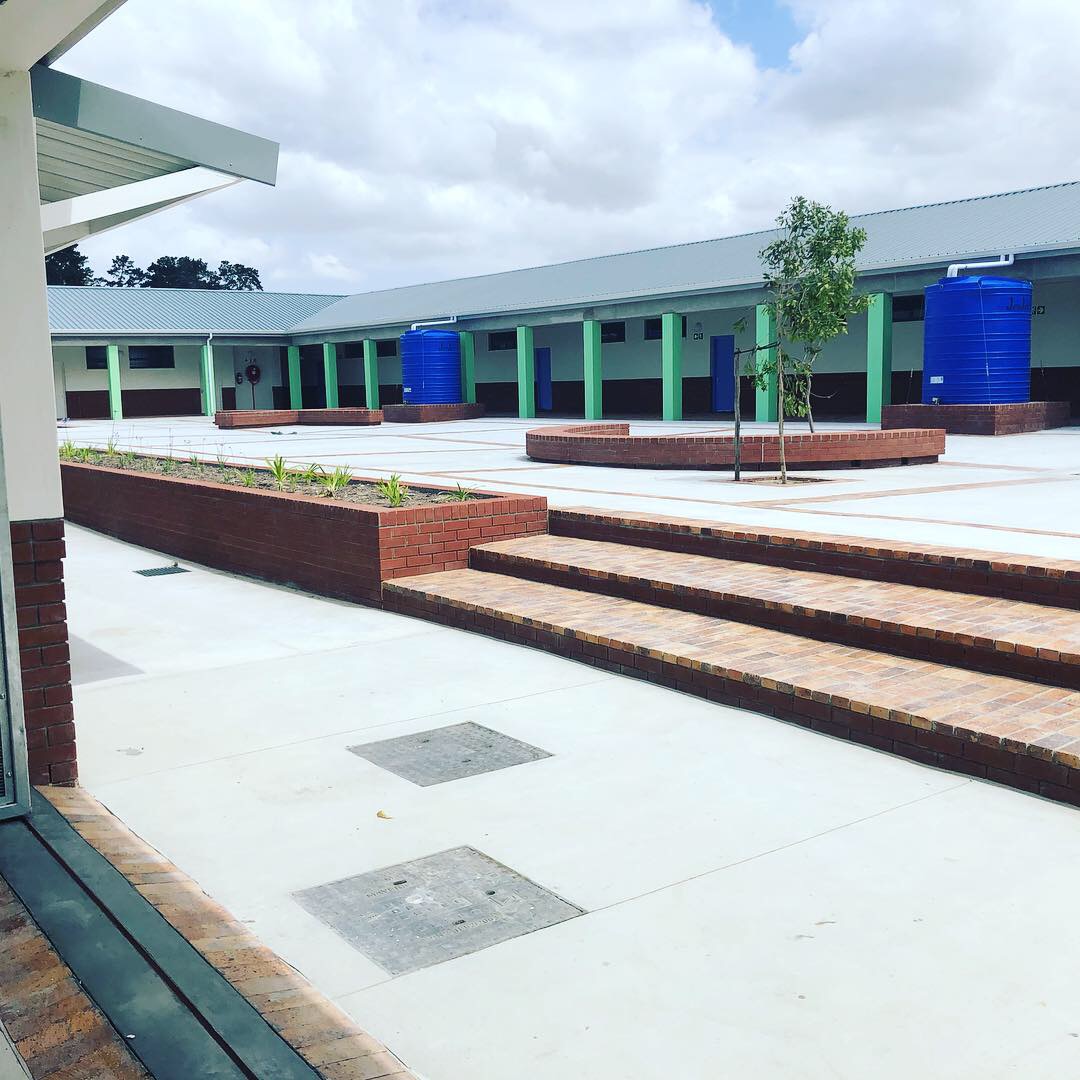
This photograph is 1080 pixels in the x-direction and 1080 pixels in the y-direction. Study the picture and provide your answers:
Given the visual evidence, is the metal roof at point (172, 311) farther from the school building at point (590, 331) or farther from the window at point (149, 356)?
the window at point (149, 356)

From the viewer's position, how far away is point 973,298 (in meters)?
21.1

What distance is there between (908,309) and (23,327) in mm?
25485

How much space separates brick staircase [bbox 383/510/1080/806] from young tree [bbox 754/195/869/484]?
5620 mm

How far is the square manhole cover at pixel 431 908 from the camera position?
3.30m

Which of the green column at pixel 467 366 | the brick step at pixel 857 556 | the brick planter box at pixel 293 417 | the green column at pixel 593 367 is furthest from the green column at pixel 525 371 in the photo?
the brick step at pixel 857 556

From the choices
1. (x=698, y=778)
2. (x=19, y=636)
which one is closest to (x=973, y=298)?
(x=698, y=778)

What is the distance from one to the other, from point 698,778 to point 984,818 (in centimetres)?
109

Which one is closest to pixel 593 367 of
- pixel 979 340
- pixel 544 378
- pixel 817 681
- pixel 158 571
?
pixel 544 378

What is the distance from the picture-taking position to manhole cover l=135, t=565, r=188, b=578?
33.3 feet

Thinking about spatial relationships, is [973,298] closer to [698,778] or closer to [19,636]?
[698,778]

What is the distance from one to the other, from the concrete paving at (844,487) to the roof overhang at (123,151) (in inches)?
198

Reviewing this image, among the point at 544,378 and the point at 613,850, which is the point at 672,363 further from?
the point at 613,850

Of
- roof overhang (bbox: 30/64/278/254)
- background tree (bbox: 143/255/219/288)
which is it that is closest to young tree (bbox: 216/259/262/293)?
background tree (bbox: 143/255/219/288)

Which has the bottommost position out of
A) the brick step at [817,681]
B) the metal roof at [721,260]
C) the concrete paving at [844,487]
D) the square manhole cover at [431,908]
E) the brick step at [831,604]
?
the square manhole cover at [431,908]
